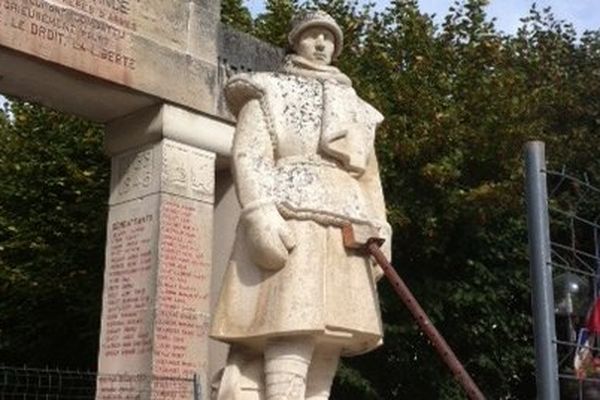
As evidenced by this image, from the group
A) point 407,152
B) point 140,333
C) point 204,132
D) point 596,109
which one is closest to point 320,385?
point 140,333

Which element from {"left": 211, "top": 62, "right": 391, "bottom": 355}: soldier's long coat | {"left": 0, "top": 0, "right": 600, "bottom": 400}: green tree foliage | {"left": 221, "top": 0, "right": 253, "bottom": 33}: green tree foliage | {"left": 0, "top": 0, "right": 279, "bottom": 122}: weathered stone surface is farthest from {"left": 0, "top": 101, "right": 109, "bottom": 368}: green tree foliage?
{"left": 211, "top": 62, "right": 391, "bottom": 355}: soldier's long coat

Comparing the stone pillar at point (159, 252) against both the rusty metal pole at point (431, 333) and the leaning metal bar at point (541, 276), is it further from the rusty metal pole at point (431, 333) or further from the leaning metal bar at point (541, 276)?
the leaning metal bar at point (541, 276)

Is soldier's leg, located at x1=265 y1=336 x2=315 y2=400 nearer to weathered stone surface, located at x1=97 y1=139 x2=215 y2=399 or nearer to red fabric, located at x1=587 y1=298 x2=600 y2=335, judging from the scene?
Answer: red fabric, located at x1=587 y1=298 x2=600 y2=335

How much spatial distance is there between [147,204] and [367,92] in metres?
4.93

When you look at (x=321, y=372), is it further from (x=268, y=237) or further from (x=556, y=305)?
(x=556, y=305)

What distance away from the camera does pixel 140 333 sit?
33.2 ft

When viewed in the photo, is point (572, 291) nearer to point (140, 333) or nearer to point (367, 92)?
point (140, 333)

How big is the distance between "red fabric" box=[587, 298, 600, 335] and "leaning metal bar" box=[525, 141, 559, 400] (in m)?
0.66

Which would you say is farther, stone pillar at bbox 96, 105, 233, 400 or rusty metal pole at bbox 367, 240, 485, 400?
stone pillar at bbox 96, 105, 233, 400

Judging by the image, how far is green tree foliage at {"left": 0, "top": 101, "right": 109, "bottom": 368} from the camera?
16.3m


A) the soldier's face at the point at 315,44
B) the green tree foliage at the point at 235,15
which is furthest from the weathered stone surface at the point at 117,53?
the green tree foliage at the point at 235,15

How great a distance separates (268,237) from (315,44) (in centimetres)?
140

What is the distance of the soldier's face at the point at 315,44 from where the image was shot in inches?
237

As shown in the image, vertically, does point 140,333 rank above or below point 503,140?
below
